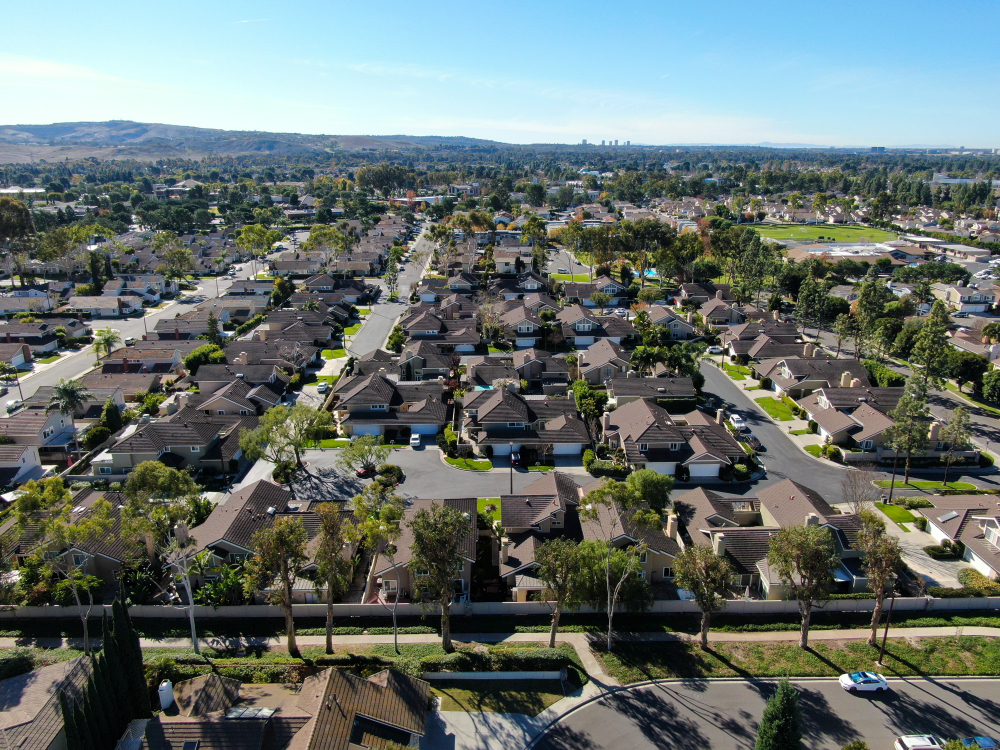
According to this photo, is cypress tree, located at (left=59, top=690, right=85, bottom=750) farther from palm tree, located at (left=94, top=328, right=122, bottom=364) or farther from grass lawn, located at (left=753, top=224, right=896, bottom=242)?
grass lawn, located at (left=753, top=224, right=896, bottom=242)

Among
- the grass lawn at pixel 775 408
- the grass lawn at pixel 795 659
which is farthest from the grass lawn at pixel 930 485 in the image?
the grass lawn at pixel 795 659

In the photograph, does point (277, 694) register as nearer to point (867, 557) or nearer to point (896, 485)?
point (867, 557)

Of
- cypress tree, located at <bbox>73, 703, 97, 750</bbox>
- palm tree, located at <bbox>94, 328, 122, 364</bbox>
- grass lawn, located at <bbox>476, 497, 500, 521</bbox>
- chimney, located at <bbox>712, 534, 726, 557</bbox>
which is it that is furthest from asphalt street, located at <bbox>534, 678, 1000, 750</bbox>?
palm tree, located at <bbox>94, 328, 122, 364</bbox>

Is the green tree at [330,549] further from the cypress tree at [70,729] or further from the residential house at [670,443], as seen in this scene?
the residential house at [670,443]

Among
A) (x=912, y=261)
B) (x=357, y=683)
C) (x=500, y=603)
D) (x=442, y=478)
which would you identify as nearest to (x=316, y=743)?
(x=357, y=683)

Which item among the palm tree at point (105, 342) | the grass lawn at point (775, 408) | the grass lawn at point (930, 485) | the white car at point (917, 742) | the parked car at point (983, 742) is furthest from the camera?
the palm tree at point (105, 342)

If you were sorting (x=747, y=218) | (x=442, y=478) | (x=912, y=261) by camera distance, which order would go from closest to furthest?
(x=442, y=478), (x=912, y=261), (x=747, y=218)
